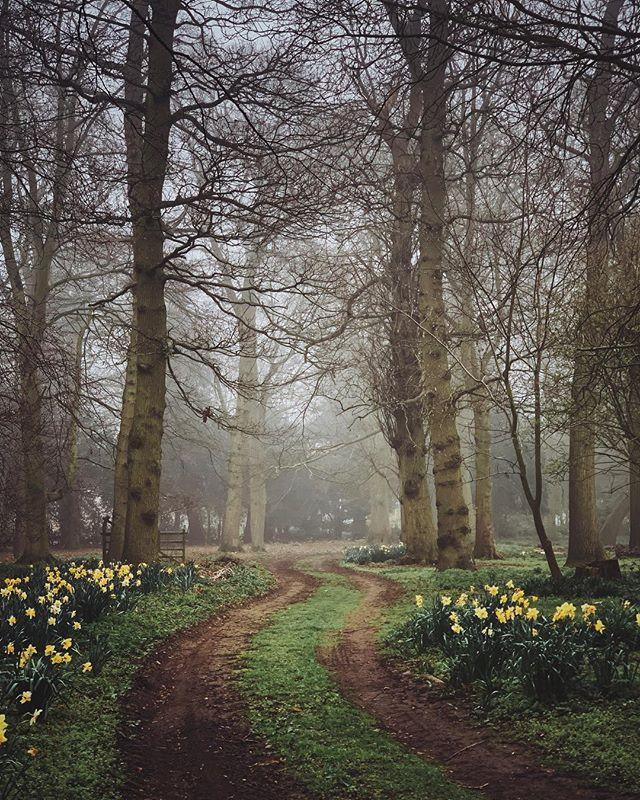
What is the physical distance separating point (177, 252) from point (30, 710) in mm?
7205

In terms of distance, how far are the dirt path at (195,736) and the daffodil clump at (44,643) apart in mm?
599

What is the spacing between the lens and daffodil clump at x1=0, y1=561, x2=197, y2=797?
3.91 metres

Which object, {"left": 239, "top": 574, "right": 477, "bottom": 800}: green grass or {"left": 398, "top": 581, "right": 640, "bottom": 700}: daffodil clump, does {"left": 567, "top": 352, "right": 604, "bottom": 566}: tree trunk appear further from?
{"left": 239, "top": 574, "right": 477, "bottom": 800}: green grass

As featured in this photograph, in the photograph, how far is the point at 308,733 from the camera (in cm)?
431

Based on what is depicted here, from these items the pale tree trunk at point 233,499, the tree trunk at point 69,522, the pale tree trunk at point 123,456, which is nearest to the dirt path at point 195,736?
the pale tree trunk at point 123,456

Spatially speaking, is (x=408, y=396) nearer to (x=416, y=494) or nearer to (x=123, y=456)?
(x=416, y=494)

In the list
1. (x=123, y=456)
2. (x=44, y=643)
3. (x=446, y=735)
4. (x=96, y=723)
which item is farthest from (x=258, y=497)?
(x=446, y=735)

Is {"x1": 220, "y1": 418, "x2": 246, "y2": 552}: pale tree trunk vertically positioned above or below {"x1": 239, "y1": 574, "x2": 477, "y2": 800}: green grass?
above

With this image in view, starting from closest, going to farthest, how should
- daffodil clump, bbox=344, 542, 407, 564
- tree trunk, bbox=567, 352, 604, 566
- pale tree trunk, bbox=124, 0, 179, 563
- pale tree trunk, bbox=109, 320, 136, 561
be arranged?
pale tree trunk, bbox=124, 0, 179, 563
tree trunk, bbox=567, 352, 604, 566
pale tree trunk, bbox=109, 320, 136, 561
daffodil clump, bbox=344, 542, 407, 564

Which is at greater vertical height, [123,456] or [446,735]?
[123,456]

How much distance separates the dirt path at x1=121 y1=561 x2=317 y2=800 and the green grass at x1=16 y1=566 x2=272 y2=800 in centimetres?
13

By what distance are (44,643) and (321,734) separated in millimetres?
2526

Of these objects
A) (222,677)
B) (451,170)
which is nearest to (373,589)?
(222,677)

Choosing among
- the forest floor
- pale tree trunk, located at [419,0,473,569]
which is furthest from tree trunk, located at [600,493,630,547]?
the forest floor
